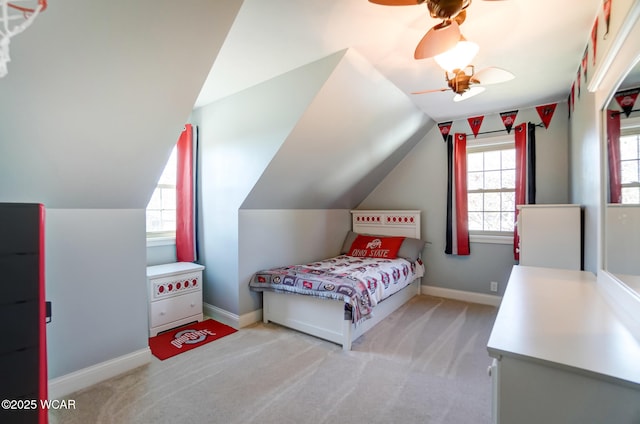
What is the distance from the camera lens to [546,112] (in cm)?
328

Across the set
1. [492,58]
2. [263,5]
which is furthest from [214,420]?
[492,58]

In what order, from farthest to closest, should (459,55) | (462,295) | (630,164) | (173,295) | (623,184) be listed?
1. (462,295)
2. (173,295)
3. (459,55)
4. (623,184)
5. (630,164)

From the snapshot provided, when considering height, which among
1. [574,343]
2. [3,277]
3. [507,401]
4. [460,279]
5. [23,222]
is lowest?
[460,279]

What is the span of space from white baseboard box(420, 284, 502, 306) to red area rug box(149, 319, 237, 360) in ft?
8.67

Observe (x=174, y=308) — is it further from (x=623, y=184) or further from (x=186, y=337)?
(x=623, y=184)

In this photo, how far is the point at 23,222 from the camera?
90 centimetres

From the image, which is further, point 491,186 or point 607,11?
point 491,186

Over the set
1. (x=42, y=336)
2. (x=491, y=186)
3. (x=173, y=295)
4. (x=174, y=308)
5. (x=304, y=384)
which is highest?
(x=491, y=186)

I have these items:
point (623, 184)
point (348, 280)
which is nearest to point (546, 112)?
point (623, 184)

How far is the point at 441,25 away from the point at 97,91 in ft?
5.62

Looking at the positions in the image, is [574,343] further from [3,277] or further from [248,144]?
[248,144]

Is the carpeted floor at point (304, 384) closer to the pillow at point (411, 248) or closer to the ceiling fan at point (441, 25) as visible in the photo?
the pillow at point (411, 248)

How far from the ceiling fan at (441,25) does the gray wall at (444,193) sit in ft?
8.62

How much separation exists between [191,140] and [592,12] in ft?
11.5
